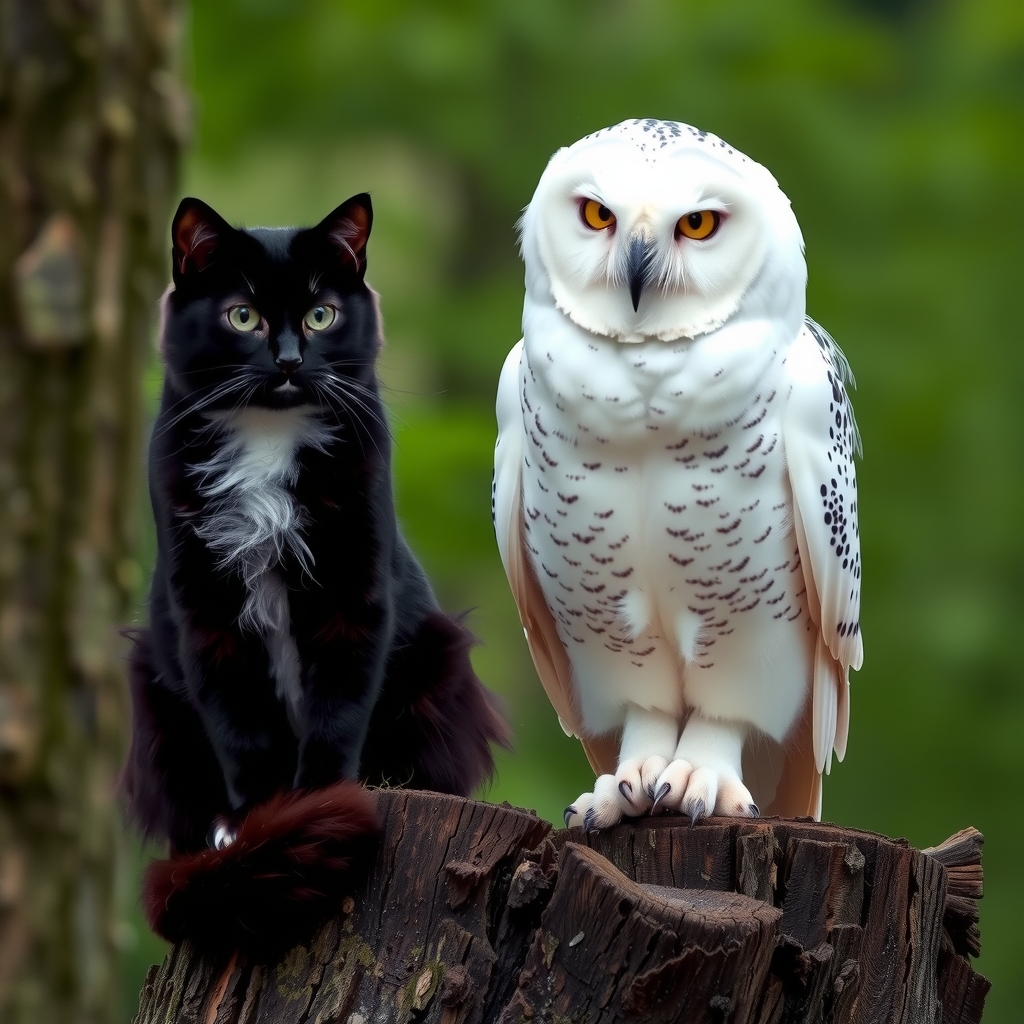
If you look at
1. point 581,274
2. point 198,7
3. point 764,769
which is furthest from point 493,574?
point 581,274

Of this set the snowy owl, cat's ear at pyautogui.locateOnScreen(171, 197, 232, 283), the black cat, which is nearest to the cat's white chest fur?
the black cat

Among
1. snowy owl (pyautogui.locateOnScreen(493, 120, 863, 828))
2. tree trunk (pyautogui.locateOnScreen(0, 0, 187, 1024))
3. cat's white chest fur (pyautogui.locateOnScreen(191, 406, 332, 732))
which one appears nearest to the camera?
tree trunk (pyautogui.locateOnScreen(0, 0, 187, 1024))

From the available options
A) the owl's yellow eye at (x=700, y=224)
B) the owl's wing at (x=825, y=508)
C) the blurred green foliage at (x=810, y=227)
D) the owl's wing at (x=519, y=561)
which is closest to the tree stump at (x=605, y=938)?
the owl's wing at (x=825, y=508)

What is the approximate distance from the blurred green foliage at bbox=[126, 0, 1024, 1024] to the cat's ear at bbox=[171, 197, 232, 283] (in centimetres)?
324

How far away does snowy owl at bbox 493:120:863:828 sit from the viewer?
234 centimetres

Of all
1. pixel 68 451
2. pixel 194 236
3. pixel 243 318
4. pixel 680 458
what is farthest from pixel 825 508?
pixel 68 451

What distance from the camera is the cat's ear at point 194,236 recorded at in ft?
6.93

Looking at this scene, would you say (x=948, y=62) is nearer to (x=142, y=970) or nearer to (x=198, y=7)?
(x=198, y=7)

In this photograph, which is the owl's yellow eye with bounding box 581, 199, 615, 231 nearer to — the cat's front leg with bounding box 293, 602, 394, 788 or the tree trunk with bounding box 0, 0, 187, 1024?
the cat's front leg with bounding box 293, 602, 394, 788

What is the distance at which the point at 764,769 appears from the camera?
2875 mm

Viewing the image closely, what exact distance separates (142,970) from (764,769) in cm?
384

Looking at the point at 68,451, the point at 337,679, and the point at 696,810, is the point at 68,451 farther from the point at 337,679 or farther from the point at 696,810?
the point at 696,810

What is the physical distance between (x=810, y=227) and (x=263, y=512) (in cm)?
503

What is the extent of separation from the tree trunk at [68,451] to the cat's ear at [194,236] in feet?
2.95
